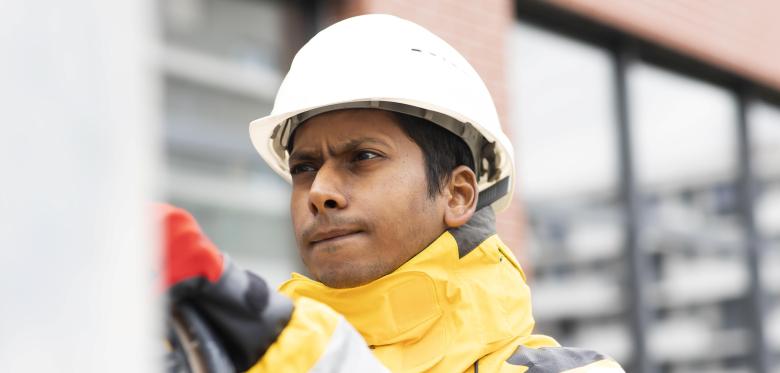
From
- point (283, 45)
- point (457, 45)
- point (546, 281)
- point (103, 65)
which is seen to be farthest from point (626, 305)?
point (103, 65)

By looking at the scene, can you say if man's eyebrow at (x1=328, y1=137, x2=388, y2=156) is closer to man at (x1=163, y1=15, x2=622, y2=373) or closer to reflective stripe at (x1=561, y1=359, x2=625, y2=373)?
man at (x1=163, y1=15, x2=622, y2=373)

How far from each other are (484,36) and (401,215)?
2.91m

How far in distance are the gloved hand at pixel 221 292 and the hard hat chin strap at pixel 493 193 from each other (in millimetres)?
857

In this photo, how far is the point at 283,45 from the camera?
13.5 ft

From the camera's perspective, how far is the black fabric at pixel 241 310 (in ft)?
2.92

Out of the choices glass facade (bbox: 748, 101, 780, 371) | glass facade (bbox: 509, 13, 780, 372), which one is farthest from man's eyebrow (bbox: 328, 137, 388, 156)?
glass facade (bbox: 748, 101, 780, 371)

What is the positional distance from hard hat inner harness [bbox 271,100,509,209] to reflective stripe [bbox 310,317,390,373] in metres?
0.66

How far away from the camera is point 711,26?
552 centimetres

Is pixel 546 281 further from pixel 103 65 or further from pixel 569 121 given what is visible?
pixel 103 65

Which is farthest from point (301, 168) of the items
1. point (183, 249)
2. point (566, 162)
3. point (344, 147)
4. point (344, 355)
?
point (566, 162)

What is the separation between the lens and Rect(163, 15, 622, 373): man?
1542 mm

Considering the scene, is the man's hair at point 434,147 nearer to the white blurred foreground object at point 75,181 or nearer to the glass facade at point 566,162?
the white blurred foreground object at point 75,181

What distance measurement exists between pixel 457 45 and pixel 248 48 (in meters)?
0.77

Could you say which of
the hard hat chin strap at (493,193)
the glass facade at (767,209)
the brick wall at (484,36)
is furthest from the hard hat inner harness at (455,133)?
the glass facade at (767,209)
